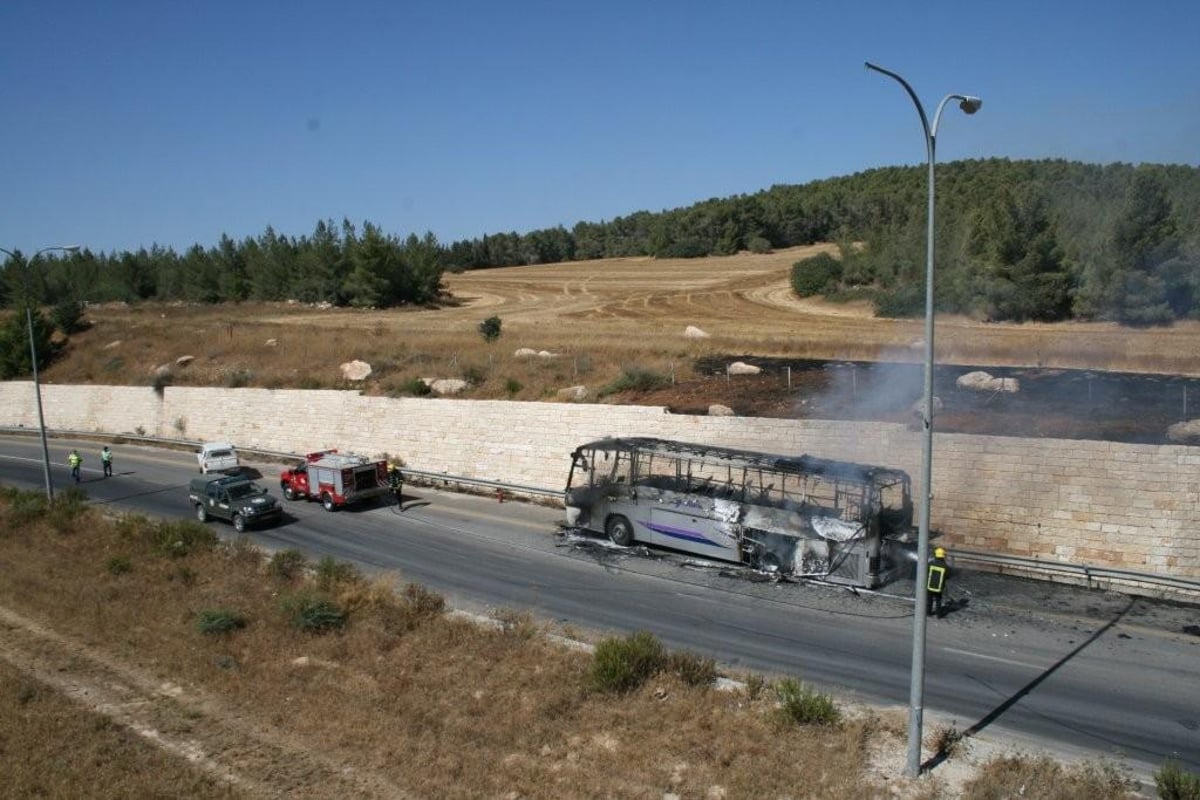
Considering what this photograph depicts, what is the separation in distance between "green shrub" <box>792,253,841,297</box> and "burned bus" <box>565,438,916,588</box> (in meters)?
43.5

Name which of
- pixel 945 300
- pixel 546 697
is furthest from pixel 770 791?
pixel 945 300

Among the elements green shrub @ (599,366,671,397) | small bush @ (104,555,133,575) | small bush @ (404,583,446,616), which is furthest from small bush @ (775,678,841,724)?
green shrub @ (599,366,671,397)

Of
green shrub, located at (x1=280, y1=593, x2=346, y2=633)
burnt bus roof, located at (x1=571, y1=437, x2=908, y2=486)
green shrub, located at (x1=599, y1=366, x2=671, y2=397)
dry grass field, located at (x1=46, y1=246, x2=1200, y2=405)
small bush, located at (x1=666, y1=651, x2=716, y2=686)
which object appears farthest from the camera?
dry grass field, located at (x1=46, y1=246, x2=1200, y2=405)

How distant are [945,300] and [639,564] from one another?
32.8 metres

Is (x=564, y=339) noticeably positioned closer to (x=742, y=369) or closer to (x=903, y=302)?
(x=742, y=369)

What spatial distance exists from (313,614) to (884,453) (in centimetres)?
1594

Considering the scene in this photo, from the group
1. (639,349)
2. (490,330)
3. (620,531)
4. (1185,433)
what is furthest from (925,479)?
(490,330)

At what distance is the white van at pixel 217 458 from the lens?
3588 cm

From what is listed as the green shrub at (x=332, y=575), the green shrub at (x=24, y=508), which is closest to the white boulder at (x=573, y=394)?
the green shrub at (x=332, y=575)

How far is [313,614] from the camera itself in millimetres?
17172

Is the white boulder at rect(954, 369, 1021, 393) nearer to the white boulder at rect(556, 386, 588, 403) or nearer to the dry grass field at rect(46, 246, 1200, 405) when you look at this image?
the dry grass field at rect(46, 246, 1200, 405)

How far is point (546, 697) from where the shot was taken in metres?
13.6

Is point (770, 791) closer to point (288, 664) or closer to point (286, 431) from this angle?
point (288, 664)

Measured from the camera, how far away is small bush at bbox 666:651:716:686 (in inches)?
551
